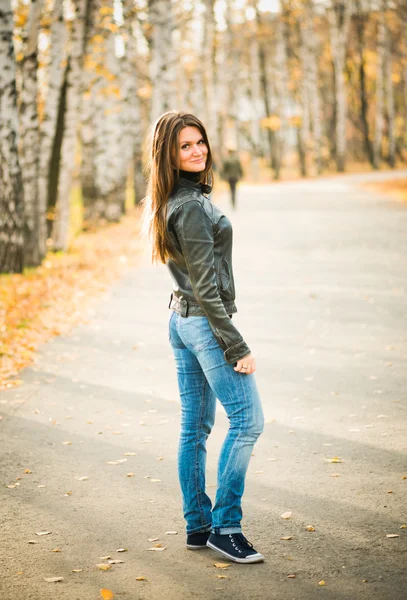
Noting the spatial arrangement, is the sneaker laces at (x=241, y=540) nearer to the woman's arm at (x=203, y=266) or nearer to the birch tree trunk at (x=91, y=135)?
the woman's arm at (x=203, y=266)

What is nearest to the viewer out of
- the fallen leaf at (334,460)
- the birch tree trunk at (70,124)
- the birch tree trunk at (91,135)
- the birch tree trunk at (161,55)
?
the fallen leaf at (334,460)

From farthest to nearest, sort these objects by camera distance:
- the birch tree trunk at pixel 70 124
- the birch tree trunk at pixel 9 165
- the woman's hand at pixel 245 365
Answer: the birch tree trunk at pixel 70 124 → the birch tree trunk at pixel 9 165 → the woman's hand at pixel 245 365

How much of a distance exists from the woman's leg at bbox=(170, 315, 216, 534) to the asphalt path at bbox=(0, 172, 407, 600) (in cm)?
20

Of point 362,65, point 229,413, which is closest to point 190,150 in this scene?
point 229,413

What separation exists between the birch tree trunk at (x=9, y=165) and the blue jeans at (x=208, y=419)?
36.4 ft

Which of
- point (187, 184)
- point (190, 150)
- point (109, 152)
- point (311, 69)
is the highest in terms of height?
point (311, 69)

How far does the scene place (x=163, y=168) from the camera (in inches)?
161

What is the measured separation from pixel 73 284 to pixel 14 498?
9336 mm

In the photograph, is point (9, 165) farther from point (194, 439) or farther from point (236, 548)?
point (236, 548)

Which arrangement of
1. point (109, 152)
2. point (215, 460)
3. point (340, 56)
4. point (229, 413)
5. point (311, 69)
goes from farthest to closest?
point (311, 69) < point (340, 56) < point (109, 152) < point (215, 460) < point (229, 413)

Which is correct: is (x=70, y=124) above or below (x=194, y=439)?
above

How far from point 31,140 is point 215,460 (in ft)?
37.6

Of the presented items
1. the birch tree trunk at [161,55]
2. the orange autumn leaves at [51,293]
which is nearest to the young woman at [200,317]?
the orange autumn leaves at [51,293]

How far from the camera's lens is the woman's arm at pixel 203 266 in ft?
12.9
